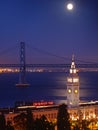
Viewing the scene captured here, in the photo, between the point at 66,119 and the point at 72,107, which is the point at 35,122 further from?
the point at 72,107

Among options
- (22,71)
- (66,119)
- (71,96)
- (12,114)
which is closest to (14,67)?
(22,71)

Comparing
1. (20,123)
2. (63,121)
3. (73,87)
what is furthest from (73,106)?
(20,123)

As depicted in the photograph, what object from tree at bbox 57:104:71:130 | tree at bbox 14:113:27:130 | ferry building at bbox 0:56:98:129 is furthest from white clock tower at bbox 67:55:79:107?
tree at bbox 14:113:27:130

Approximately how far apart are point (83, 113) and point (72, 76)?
4.71 ft

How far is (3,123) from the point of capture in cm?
1000

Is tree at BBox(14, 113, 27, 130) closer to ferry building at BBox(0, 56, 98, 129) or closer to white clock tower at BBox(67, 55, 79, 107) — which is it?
ferry building at BBox(0, 56, 98, 129)

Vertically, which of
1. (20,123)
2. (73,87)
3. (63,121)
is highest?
(73,87)

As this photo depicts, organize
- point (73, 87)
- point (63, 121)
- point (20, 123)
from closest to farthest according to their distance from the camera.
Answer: point (20, 123)
point (63, 121)
point (73, 87)

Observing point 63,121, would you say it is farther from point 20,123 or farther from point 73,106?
point 73,106

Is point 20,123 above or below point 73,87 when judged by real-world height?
below

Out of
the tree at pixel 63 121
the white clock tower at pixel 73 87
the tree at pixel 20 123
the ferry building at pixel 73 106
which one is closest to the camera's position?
the tree at pixel 20 123

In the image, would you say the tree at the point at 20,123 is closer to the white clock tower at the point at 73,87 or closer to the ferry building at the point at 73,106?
the ferry building at the point at 73,106

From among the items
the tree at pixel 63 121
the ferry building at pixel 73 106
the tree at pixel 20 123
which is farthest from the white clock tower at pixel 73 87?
the tree at pixel 20 123

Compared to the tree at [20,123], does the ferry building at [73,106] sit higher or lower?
higher
